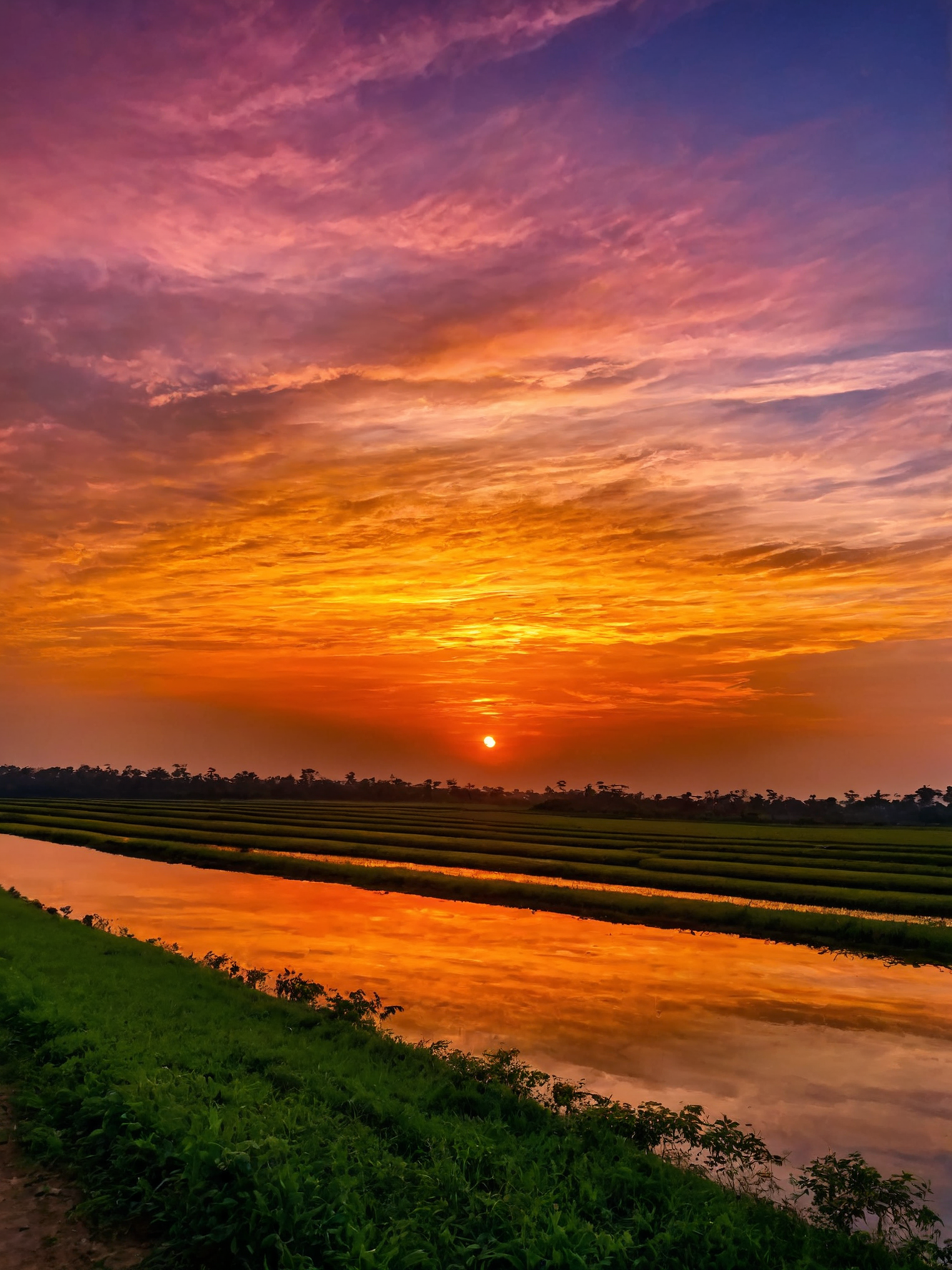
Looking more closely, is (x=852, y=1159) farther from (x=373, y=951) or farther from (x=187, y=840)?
(x=187, y=840)

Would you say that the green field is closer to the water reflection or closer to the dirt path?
the water reflection

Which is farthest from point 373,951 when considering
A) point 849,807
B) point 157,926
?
point 849,807

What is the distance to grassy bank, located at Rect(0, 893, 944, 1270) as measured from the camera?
21.1ft

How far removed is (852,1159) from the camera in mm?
9281

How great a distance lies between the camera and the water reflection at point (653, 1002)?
1109 cm

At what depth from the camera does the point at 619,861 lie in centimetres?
4003

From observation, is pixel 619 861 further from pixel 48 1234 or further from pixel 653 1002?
pixel 48 1234

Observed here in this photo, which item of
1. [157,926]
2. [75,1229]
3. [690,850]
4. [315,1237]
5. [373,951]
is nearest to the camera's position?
[315,1237]

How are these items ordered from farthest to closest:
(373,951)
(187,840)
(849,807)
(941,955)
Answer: (849,807) < (187,840) < (941,955) < (373,951)

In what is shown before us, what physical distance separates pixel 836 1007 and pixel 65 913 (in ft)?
67.3

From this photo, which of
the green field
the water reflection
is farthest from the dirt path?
the green field

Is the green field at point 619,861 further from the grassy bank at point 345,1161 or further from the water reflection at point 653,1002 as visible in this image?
the grassy bank at point 345,1161

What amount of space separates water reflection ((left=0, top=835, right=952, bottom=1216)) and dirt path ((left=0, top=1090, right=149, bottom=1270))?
21.9 ft

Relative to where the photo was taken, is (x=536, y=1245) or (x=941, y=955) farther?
(x=941, y=955)
